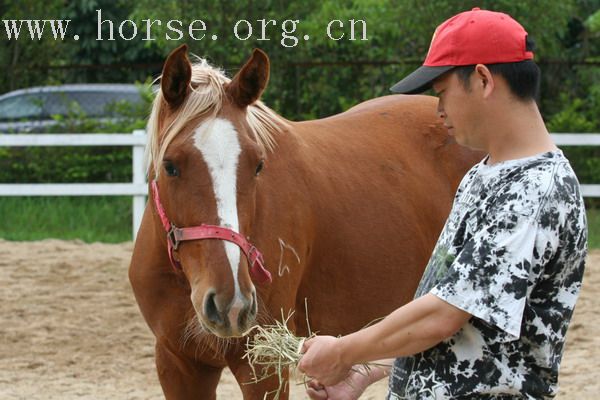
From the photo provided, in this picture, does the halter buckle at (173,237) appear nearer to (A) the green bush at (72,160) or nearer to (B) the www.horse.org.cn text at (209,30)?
(B) the www.horse.org.cn text at (209,30)

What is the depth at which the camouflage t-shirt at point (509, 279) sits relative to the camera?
189 cm

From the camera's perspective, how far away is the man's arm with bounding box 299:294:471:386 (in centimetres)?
193

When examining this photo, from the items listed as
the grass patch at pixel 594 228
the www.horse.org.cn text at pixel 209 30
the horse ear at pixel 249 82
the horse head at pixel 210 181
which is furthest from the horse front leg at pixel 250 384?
the www.horse.org.cn text at pixel 209 30

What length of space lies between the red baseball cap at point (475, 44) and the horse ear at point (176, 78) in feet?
4.64

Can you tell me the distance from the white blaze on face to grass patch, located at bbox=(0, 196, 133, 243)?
6.50 metres

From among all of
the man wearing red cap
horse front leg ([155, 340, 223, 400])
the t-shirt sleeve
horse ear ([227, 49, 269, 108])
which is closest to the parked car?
horse front leg ([155, 340, 223, 400])

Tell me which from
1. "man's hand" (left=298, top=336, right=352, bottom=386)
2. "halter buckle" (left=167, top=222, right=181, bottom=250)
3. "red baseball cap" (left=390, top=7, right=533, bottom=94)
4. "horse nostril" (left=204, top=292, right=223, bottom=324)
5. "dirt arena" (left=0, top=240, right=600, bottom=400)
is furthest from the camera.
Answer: "dirt arena" (left=0, top=240, right=600, bottom=400)

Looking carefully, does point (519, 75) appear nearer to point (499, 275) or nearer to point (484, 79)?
point (484, 79)

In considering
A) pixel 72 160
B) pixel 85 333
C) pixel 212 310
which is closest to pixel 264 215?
pixel 212 310

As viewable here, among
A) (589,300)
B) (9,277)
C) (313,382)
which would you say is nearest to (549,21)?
(589,300)

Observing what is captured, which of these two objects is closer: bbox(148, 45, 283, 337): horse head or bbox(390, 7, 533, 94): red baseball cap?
bbox(390, 7, 533, 94): red baseball cap

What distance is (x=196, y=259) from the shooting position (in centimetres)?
313

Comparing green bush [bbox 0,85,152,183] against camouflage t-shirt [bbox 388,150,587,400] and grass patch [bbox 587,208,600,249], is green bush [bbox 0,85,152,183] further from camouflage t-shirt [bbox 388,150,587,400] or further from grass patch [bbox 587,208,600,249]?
camouflage t-shirt [bbox 388,150,587,400]

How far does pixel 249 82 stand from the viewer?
3510mm
